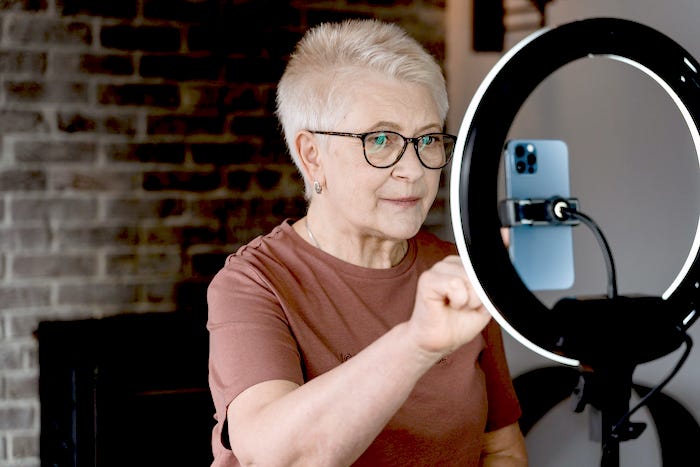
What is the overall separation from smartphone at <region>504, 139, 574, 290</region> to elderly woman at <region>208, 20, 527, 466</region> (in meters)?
0.43

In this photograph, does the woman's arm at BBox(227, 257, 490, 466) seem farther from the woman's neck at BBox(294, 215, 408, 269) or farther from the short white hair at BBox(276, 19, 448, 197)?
the short white hair at BBox(276, 19, 448, 197)

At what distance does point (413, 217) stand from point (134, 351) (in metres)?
0.95

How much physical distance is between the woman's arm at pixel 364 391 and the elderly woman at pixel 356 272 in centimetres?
5

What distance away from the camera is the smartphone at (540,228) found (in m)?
0.64

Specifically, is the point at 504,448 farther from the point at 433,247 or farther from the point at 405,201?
the point at 405,201

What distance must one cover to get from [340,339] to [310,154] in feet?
1.02

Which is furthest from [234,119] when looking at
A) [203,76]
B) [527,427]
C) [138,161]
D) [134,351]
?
[527,427]

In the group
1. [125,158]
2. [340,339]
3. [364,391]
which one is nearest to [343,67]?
[340,339]

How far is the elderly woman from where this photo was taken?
3.59 ft

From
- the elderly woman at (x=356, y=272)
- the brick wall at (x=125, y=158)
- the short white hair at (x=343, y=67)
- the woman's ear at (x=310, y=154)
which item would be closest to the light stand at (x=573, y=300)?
the elderly woman at (x=356, y=272)

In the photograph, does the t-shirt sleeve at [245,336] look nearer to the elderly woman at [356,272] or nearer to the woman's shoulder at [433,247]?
the elderly woman at [356,272]

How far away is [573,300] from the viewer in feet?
2.10

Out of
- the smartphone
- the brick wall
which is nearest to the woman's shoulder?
the smartphone

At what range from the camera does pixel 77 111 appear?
6.91ft
